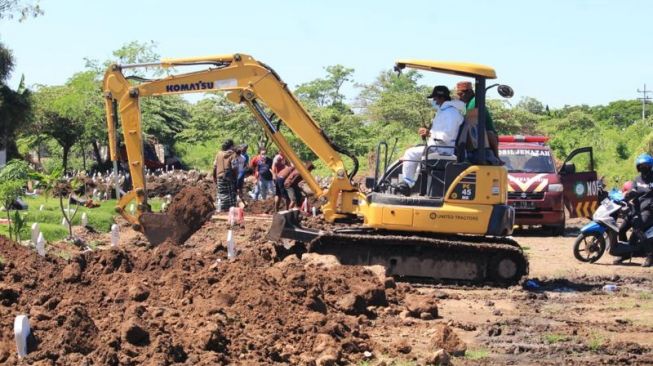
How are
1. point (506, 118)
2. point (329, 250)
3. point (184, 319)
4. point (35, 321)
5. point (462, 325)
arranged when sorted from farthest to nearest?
point (506, 118)
point (329, 250)
point (462, 325)
point (184, 319)
point (35, 321)

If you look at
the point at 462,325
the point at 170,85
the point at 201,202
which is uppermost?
the point at 170,85

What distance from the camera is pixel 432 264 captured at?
13.9 meters

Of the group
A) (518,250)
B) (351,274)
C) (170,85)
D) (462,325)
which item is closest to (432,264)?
(518,250)

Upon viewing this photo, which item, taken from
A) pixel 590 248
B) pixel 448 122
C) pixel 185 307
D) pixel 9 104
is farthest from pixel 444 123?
pixel 9 104

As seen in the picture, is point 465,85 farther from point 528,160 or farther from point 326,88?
point 326,88

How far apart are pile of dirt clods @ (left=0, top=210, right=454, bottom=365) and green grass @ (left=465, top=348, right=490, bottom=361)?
0.75m

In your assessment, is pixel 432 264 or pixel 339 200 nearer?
pixel 432 264

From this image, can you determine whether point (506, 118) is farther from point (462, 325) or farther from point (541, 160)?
point (462, 325)

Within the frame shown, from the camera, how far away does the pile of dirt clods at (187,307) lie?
770 cm

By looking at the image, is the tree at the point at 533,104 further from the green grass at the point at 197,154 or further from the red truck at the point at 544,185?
the red truck at the point at 544,185

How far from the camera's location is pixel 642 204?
16172 millimetres

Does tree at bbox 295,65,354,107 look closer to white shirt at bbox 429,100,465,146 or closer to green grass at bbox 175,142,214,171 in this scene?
green grass at bbox 175,142,214,171

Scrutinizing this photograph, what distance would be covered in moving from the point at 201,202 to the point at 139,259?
312 cm

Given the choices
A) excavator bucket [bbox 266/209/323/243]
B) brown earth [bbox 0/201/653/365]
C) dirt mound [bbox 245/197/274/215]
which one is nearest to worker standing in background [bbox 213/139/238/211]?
dirt mound [bbox 245/197/274/215]
